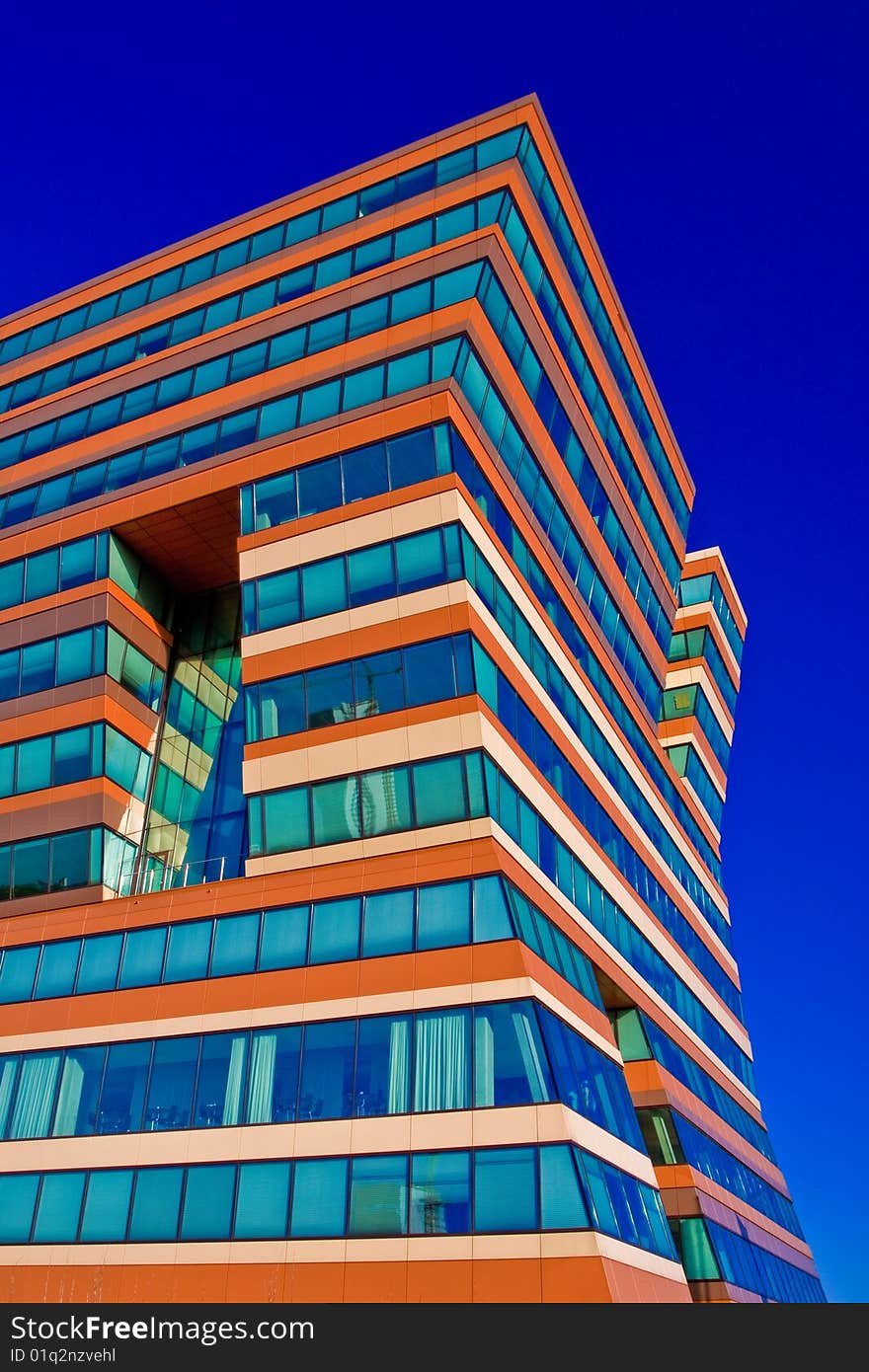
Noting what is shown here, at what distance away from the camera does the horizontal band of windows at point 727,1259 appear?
44.4m

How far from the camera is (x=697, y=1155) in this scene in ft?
157

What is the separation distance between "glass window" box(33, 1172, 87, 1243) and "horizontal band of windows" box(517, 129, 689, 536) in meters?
35.2

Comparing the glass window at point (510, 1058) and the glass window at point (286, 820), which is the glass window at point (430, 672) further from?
the glass window at point (510, 1058)

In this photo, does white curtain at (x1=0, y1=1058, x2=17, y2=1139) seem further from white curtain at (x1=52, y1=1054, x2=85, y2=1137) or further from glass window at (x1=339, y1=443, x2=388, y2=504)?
glass window at (x1=339, y1=443, x2=388, y2=504)

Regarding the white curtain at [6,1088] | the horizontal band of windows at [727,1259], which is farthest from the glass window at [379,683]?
the horizontal band of windows at [727,1259]

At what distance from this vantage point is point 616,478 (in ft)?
172

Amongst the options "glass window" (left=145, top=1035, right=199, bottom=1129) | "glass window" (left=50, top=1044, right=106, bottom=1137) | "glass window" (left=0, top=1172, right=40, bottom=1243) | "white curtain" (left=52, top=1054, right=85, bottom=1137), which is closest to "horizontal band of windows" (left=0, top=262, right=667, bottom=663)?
"glass window" (left=145, top=1035, right=199, bottom=1129)

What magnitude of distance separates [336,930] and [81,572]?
17485 millimetres

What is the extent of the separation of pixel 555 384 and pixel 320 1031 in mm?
24972

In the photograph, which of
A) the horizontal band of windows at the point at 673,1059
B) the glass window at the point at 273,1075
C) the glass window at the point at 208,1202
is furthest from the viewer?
the horizontal band of windows at the point at 673,1059

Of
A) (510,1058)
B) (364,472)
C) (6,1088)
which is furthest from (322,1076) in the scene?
(364,472)

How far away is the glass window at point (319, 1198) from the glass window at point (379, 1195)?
340 millimetres

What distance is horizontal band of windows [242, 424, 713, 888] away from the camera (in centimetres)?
3866

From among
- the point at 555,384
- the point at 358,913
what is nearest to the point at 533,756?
the point at 358,913
